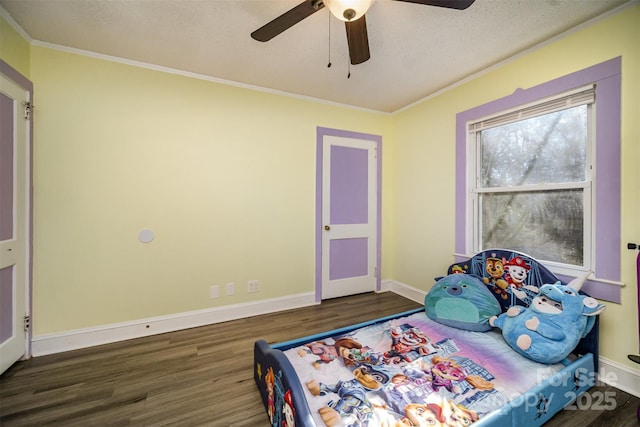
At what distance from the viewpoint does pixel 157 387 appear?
1.71 m

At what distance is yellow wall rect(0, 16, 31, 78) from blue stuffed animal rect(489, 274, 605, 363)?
13.4 feet

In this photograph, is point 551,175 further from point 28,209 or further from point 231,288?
point 28,209

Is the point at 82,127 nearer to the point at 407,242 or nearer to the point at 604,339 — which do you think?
the point at 407,242

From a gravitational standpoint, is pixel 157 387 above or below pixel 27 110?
below

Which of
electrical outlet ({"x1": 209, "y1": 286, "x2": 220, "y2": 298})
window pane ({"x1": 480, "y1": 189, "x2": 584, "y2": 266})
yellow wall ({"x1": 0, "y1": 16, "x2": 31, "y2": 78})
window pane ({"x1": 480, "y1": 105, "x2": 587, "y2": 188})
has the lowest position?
electrical outlet ({"x1": 209, "y1": 286, "x2": 220, "y2": 298})

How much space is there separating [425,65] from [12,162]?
11.3 ft

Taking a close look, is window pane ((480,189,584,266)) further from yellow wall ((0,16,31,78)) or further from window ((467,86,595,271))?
yellow wall ((0,16,31,78))

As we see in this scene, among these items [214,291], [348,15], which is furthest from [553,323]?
[214,291]

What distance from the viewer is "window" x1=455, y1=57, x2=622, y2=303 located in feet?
5.73

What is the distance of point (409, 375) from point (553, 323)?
1041mm

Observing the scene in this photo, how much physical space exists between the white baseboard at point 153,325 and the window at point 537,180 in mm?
2231

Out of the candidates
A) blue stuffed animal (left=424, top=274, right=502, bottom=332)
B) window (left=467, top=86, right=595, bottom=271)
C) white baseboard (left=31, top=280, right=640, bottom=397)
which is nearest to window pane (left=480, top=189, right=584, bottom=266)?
window (left=467, top=86, right=595, bottom=271)

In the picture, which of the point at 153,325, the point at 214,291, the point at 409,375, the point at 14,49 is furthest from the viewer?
the point at 214,291

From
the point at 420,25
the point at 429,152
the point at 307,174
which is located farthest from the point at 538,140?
the point at 307,174
